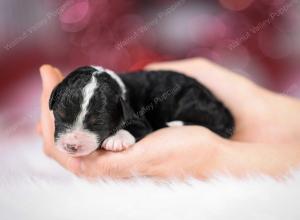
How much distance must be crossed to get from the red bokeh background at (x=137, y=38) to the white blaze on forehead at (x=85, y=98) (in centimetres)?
96

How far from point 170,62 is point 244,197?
4.90 ft

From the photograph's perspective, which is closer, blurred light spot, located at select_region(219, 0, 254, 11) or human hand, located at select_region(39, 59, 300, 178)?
human hand, located at select_region(39, 59, 300, 178)

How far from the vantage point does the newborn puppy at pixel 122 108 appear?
7.55ft

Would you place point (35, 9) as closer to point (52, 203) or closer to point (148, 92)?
point (148, 92)

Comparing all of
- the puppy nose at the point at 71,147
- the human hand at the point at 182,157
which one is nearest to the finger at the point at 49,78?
the human hand at the point at 182,157

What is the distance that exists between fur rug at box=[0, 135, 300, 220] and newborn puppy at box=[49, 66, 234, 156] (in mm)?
222

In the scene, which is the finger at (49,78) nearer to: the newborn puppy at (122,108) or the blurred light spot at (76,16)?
the newborn puppy at (122,108)

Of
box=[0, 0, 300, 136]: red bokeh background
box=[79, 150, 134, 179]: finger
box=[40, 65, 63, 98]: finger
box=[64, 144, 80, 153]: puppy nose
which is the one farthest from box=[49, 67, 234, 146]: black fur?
box=[0, 0, 300, 136]: red bokeh background

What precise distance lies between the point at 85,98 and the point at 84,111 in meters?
0.06

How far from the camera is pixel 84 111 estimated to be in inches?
90.5

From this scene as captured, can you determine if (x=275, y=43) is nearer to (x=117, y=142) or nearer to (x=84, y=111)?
(x=117, y=142)

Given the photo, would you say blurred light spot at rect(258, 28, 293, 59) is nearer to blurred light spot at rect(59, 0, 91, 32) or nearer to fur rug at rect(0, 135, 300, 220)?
blurred light spot at rect(59, 0, 91, 32)

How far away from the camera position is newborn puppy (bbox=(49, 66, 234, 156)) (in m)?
2.30

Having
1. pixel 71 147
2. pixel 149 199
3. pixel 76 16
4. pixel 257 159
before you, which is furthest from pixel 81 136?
pixel 76 16
